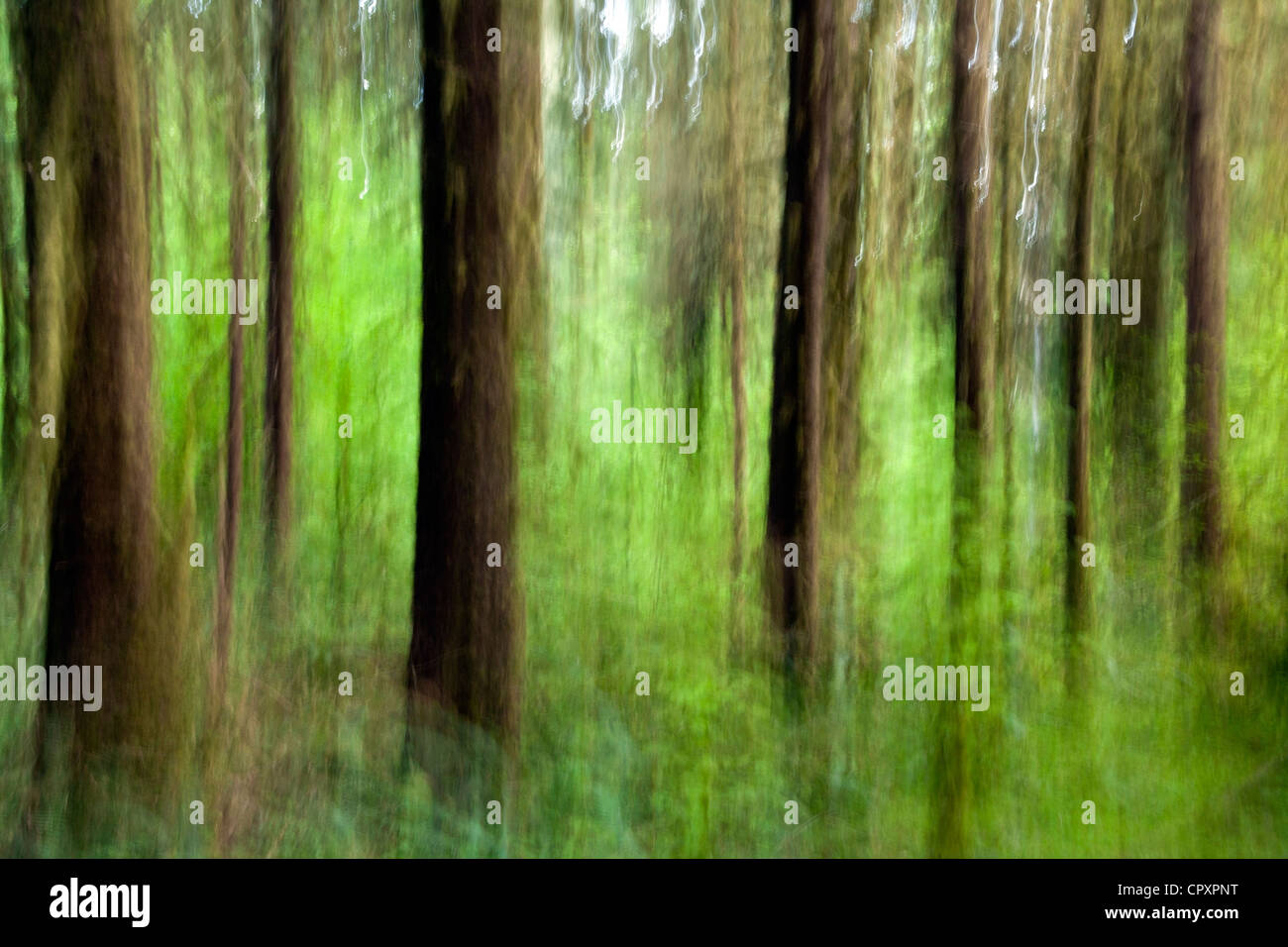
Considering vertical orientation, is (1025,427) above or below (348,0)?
below

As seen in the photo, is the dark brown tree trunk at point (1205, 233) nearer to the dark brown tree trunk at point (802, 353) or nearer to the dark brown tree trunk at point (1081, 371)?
the dark brown tree trunk at point (1081, 371)

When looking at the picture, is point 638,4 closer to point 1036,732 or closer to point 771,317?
point 771,317

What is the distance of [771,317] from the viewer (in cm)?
153

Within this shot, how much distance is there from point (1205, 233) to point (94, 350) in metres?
1.52

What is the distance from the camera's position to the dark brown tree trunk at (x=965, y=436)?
59.7 inches

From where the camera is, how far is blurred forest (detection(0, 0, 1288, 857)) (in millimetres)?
1509

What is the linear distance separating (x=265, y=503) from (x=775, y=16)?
0.97 metres

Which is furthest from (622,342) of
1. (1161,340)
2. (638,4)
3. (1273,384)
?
(1273,384)
